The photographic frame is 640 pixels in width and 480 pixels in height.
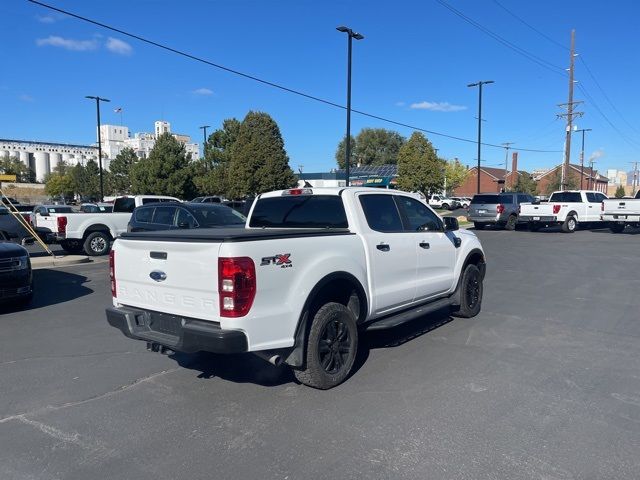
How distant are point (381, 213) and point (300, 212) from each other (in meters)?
0.92

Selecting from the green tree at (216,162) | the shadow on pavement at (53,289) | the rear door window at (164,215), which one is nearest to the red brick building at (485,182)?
the green tree at (216,162)

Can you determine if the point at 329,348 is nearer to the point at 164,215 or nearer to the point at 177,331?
the point at 177,331

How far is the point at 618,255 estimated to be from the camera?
48.4ft

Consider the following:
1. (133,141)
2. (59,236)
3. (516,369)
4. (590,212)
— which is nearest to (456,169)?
(590,212)

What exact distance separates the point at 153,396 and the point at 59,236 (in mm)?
12043

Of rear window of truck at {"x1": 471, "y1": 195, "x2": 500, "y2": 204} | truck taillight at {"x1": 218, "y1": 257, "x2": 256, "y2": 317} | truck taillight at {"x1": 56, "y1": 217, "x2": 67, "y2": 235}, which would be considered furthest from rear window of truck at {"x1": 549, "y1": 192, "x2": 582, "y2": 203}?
truck taillight at {"x1": 218, "y1": 257, "x2": 256, "y2": 317}

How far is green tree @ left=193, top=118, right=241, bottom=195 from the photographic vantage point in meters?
43.8

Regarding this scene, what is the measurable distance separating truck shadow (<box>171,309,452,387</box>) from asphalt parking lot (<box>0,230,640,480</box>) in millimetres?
24

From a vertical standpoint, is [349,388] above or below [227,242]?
below

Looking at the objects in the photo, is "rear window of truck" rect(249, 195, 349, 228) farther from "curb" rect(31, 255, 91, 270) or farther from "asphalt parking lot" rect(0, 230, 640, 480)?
"curb" rect(31, 255, 91, 270)

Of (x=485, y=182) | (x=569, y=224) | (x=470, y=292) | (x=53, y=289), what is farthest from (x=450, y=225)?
(x=485, y=182)

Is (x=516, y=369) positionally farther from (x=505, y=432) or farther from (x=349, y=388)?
(x=349, y=388)

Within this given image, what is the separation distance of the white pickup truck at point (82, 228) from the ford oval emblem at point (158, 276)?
11267mm

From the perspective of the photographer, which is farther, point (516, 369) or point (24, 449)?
point (516, 369)
